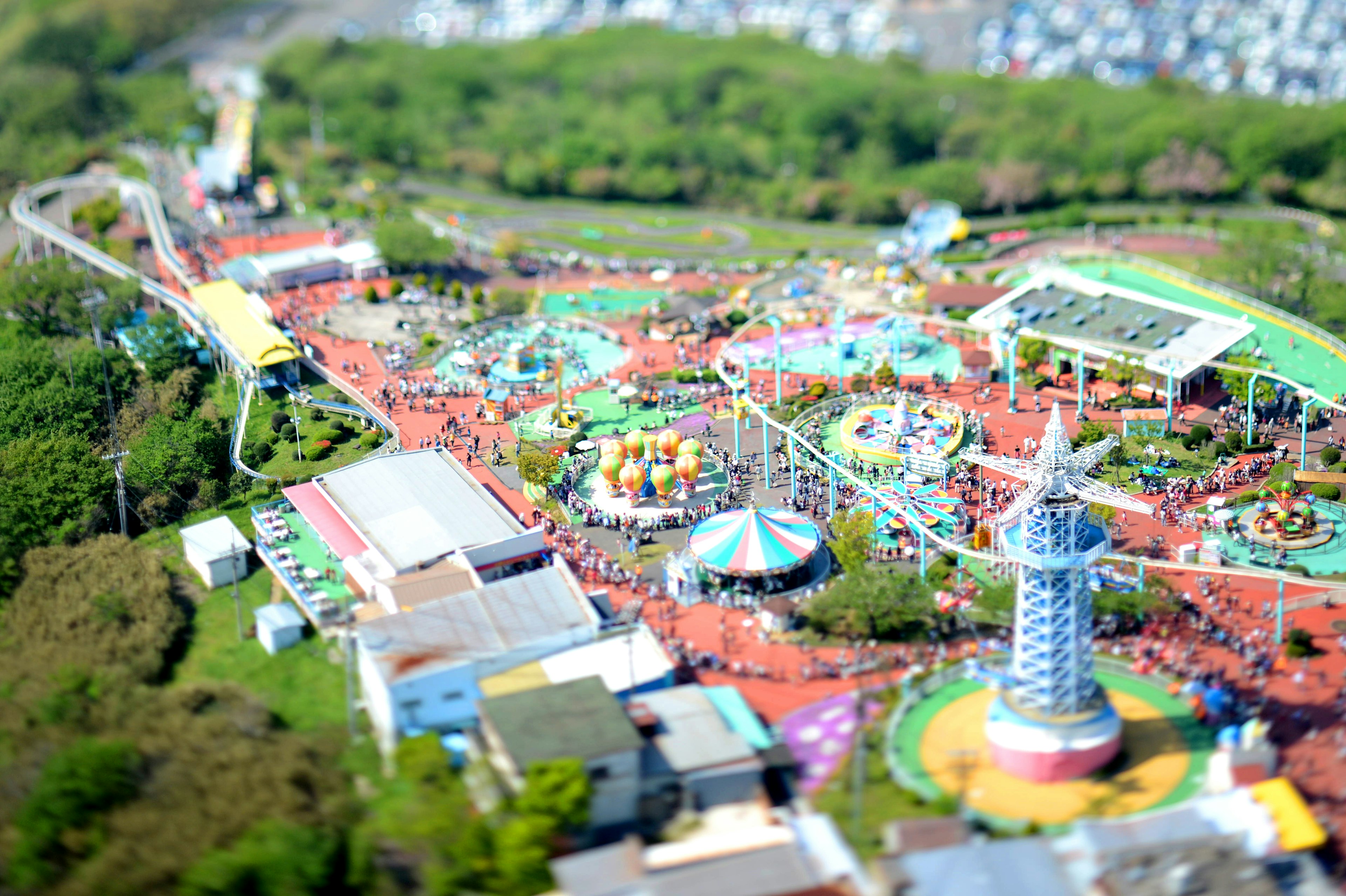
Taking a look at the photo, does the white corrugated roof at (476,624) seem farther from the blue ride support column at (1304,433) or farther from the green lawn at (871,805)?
the blue ride support column at (1304,433)

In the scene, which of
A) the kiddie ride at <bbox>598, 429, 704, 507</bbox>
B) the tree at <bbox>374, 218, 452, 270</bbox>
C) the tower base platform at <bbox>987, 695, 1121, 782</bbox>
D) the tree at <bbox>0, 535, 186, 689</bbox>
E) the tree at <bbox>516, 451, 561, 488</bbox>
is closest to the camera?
the tower base platform at <bbox>987, 695, 1121, 782</bbox>

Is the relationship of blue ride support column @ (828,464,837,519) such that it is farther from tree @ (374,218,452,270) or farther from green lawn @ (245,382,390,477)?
tree @ (374,218,452,270)

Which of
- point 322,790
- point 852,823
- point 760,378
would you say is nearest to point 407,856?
point 322,790

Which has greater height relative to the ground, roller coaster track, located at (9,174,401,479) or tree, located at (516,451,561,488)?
roller coaster track, located at (9,174,401,479)

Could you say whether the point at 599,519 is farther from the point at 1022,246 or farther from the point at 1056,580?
the point at 1022,246

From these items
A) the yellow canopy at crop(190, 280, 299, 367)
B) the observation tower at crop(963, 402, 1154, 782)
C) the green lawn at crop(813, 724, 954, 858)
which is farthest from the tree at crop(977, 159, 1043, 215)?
the green lawn at crop(813, 724, 954, 858)

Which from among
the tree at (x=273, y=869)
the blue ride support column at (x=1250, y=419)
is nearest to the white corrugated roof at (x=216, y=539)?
the tree at (x=273, y=869)
